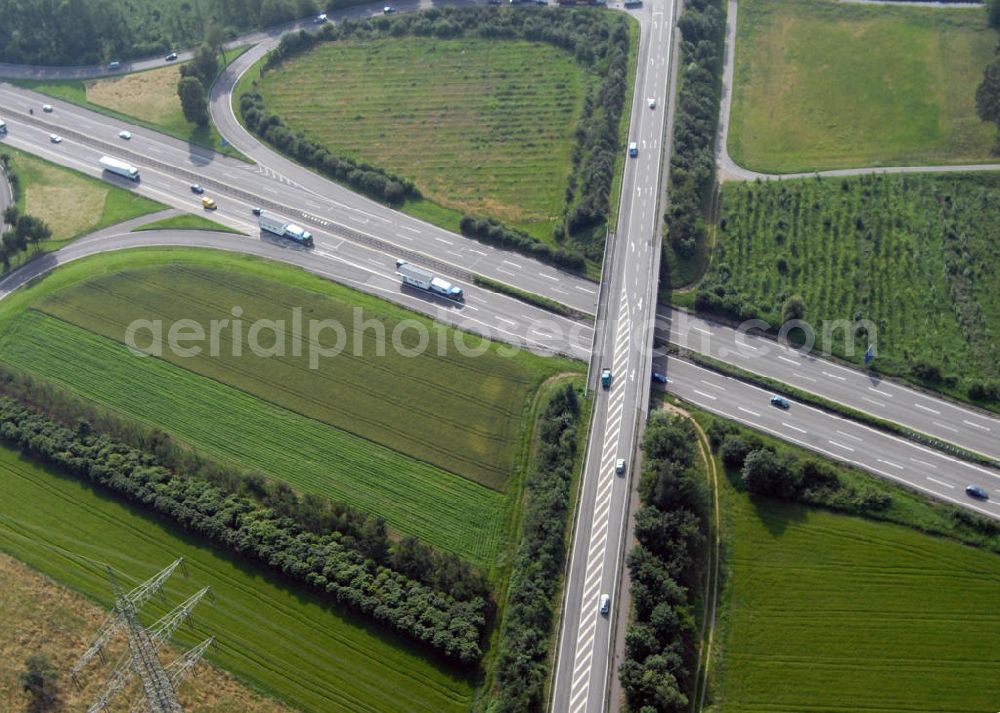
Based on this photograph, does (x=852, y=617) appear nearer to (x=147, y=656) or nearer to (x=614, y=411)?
(x=614, y=411)

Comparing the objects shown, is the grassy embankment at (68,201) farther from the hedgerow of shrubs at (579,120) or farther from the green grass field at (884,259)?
the green grass field at (884,259)

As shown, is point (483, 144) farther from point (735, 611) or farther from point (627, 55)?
point (735, 611)

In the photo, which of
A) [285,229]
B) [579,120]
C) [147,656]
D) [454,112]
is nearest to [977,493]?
[579,120]

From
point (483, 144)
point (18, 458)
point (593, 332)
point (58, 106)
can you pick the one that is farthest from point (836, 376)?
point (58, 106)

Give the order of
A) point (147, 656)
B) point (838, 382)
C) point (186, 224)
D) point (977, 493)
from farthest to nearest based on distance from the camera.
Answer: point (186, 224) < point (838, 382) < point (977, 493) < point (147, 656)

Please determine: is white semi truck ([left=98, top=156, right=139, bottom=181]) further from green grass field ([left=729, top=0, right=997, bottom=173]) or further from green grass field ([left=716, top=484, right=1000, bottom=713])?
green grass field ([left=716, top=484, right=1000, bottom=713])

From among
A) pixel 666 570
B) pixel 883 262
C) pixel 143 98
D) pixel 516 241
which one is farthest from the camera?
pixel 143 98
